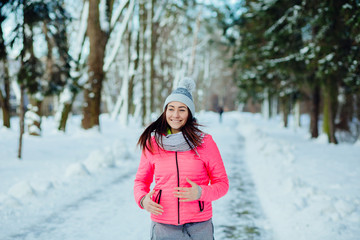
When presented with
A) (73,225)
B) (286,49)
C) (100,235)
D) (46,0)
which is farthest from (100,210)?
(286,49)

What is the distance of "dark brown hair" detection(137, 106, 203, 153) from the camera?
7.18 feet

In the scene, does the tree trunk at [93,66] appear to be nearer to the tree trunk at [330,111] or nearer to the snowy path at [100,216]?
the snowy path at [100,216]

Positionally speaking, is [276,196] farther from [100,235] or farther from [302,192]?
[100,235]

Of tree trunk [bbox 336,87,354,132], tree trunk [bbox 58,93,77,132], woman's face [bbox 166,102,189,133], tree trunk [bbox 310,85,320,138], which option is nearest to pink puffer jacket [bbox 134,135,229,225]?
woman's face [bbox 166,102,189,133]

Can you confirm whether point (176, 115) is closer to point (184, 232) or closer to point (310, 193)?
point (184, 232)

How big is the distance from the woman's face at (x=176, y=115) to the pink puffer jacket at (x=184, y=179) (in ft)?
0.74

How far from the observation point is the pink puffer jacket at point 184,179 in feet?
7.13

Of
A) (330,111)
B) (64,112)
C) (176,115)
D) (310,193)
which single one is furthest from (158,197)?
(330,111)

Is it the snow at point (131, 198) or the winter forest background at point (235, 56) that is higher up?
the winter forest background at point (235, 56)

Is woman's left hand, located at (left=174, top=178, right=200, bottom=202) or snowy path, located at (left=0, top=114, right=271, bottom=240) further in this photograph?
snowy path, located at (left=0, top=114, right=271, bottom=240)

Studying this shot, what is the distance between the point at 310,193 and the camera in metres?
5.57

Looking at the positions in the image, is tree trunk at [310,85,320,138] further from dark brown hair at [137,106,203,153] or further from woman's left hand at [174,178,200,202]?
woman's left hand at [174,178,200,202]

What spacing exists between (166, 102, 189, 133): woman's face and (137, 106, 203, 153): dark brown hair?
0.14 ft

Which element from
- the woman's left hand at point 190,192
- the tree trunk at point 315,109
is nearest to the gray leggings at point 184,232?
the woman's left hand at point 190,192
